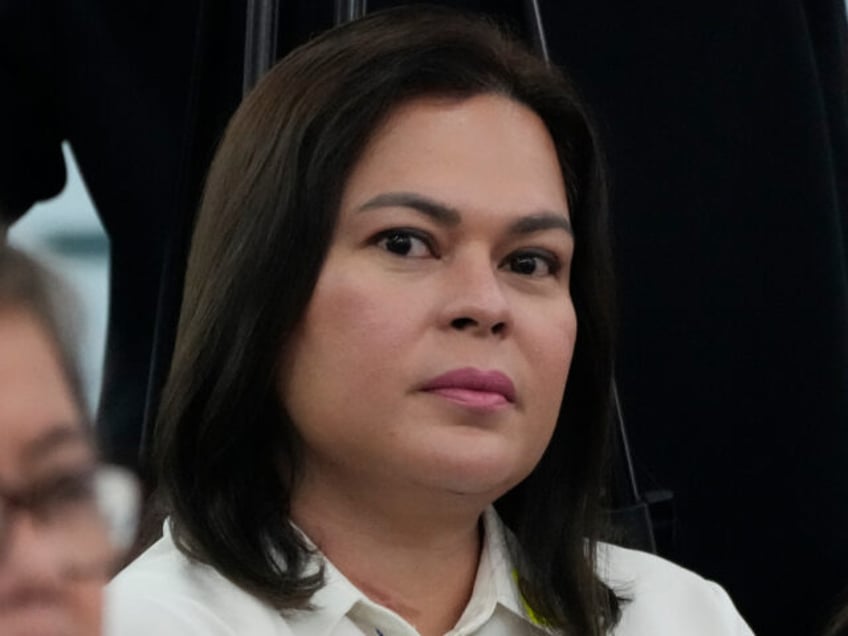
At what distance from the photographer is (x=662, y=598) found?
3.97ft

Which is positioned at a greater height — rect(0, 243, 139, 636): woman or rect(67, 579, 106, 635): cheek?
rect(0, 243, 139, 636): woman

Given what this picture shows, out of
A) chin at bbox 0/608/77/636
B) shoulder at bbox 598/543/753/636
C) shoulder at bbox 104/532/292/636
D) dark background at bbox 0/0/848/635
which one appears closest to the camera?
chin at bbox 0/608/77/636

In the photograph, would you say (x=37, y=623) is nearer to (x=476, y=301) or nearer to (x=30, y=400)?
(x=30, y=400)

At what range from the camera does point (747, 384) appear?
142 centimetres

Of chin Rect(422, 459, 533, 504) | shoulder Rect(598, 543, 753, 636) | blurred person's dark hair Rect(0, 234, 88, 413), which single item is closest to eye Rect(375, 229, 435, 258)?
chin Rect(422, 459, 533, 504)

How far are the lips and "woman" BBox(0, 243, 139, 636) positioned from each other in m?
0.44

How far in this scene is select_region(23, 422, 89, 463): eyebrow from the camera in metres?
0.56

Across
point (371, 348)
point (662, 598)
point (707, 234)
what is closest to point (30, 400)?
point (371, 348)

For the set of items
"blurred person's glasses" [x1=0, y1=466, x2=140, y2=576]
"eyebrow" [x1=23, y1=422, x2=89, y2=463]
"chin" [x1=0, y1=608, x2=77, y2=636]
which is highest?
"eyebrow" [x1=23, y1=422, x2=89, y2=463]

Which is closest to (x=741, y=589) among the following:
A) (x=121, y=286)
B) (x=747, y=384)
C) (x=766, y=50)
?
(x=747, y=384)

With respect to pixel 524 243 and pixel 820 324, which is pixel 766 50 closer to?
pixel 820 324

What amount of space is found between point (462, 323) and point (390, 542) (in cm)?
16

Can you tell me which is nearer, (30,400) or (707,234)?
(30,400)

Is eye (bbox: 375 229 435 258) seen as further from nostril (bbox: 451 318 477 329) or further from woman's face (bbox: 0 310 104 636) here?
woman's face (bbox: 0 310 104 636)
